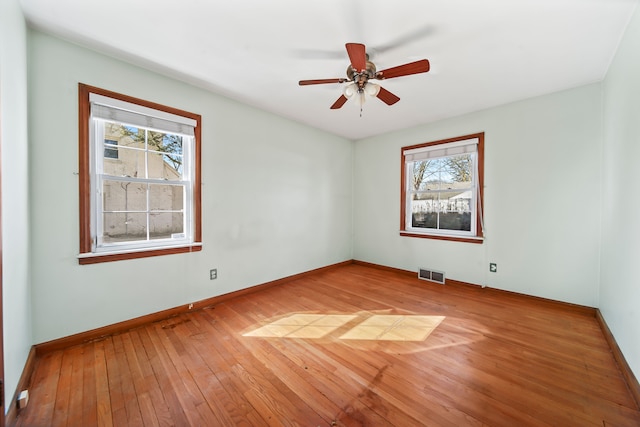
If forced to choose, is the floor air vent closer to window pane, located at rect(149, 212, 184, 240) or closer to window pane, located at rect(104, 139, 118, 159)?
window pane, located at rect(149, 212, 184, 240)

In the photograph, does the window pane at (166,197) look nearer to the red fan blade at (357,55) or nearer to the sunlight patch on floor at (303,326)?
the sunlight patch on floor at (303,326)

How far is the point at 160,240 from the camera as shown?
2.60 metres

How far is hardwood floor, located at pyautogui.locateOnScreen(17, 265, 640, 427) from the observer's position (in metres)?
1.38

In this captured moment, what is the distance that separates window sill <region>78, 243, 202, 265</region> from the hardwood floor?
69 cm

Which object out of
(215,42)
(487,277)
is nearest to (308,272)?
(487,277)

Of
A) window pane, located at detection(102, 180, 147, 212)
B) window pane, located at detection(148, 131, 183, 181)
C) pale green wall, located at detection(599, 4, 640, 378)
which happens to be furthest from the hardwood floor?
window pane, located at detection(148, 131, 183, 181)

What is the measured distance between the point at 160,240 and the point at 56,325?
3.23 ft

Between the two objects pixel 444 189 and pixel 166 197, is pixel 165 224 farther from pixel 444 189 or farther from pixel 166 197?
pixel 444 189

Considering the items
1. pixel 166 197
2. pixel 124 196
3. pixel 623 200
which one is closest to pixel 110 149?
pixel 124 196

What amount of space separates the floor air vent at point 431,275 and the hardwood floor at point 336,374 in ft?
3.35

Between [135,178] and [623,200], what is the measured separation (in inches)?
168

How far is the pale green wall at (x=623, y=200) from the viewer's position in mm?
1665

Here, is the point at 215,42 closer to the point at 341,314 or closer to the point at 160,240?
the point at 160,240

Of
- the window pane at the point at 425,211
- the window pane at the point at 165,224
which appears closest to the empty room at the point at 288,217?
the window pane at the point at 165,224
